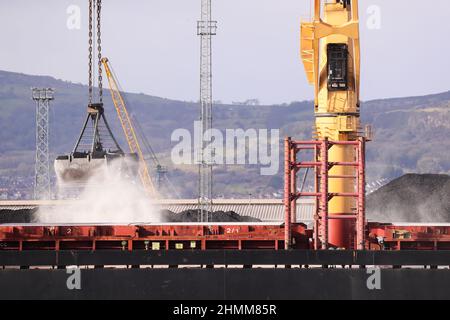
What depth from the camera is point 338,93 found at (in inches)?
2415

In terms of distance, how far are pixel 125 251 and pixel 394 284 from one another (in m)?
14.8

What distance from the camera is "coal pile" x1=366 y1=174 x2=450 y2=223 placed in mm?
100688

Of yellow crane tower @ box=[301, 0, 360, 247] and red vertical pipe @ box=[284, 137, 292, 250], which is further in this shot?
yellow crane tower @ box=[301, 0, 360, 247]

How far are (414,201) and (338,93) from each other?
45830 mm

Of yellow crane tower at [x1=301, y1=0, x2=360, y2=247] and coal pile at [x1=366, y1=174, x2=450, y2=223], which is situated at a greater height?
yellow crane tower at [x1=301, y1=0, x2=360, y2=247]

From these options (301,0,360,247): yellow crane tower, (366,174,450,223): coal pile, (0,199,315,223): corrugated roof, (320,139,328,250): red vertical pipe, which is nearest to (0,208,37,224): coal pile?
(0,199,315,223): corrugated roof

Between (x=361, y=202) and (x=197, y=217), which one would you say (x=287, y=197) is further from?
(x=197, y=217)

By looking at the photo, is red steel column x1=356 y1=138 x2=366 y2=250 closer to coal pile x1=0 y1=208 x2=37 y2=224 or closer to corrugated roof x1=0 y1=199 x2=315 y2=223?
corrugated roof x1=0 y1=199 x2=315 y2=223

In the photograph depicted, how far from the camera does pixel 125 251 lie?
5612 cm

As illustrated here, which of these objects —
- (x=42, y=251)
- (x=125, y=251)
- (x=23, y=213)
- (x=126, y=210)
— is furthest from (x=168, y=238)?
(x=23, y=213)

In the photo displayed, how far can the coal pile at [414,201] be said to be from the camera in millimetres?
100688

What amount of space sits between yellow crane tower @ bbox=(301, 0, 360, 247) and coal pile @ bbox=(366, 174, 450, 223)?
Result: 3847 centimetres

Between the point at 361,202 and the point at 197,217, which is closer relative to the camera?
the point at 361,202

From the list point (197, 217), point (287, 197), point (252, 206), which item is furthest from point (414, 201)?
point (287, 197)
